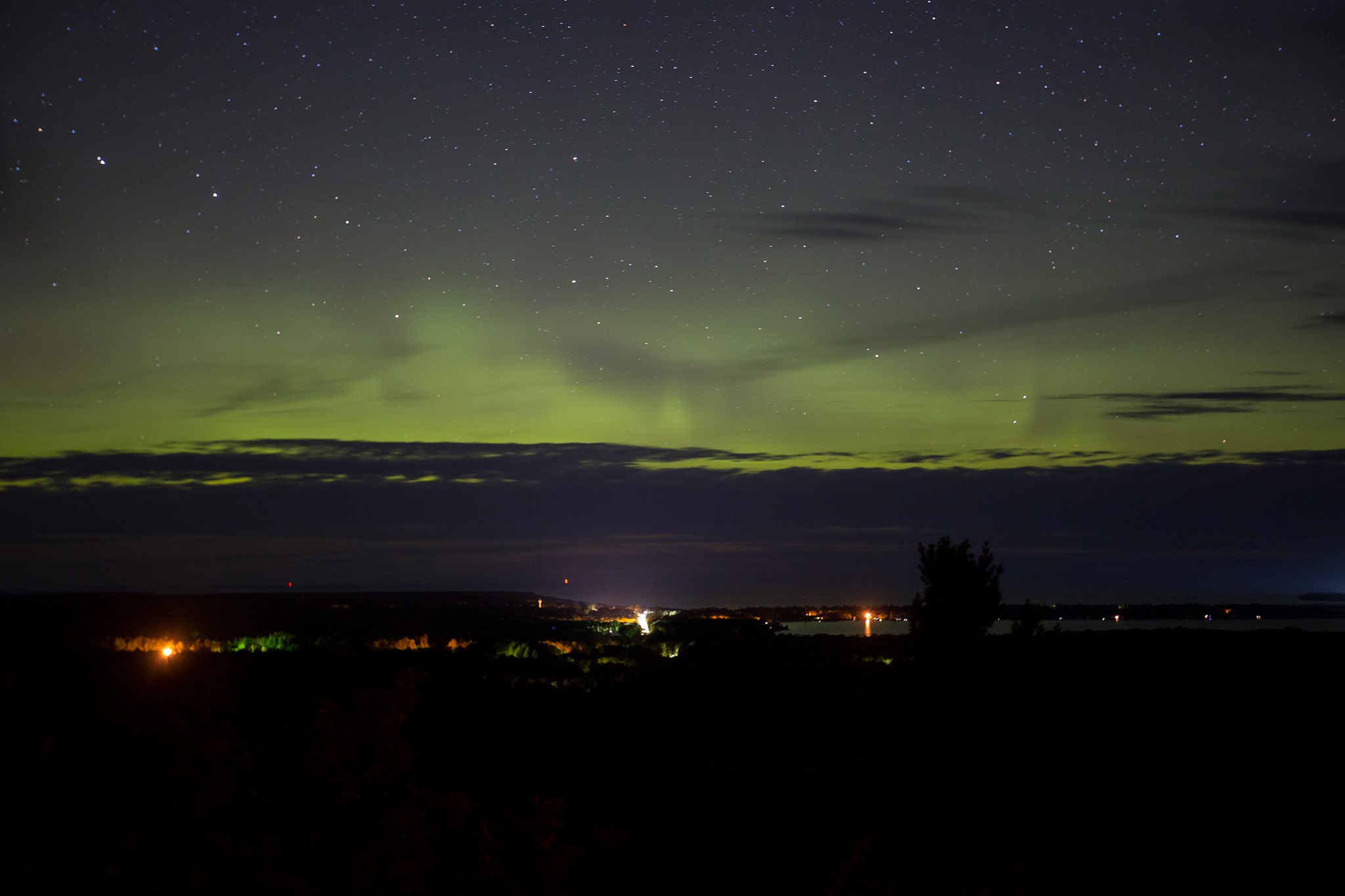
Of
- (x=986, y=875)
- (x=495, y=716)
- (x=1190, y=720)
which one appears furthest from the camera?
(x=1190, y=720)

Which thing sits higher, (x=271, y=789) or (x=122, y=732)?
(x=122, y=732)

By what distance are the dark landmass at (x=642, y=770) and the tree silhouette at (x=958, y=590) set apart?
7.05ft

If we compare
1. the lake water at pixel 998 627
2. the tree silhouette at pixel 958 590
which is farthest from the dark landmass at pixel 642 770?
the lake water at pixel 998 627

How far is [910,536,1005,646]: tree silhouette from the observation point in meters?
29.8

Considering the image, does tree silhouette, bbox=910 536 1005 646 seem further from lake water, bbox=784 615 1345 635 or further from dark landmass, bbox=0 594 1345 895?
lake water, bbox=784 615 1345 635

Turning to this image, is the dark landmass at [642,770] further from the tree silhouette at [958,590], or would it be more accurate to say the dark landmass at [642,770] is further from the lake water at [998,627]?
the lake water at [998,627]

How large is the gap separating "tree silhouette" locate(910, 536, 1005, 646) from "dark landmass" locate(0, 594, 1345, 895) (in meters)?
2.15

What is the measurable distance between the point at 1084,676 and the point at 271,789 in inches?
953

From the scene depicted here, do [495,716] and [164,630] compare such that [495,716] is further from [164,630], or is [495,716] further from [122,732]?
[164,630]

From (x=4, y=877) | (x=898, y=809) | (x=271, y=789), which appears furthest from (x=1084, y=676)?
(x=4, y=877)

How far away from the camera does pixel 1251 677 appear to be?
36375 mm

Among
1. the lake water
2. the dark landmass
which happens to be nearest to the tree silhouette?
the dark landmass

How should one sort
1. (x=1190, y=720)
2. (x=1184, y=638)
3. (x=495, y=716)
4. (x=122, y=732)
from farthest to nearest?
(x=1184, y=638), (x=1190, y=720), (x=495, y=716), (x=122, y=732)

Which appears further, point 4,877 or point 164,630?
point 164,630
